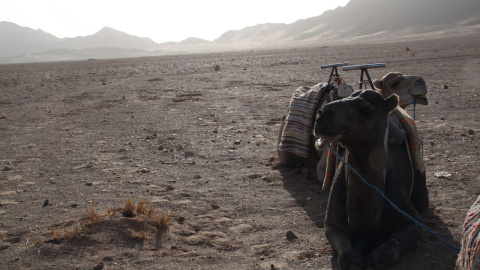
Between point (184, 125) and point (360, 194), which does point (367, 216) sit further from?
point (184, 125)

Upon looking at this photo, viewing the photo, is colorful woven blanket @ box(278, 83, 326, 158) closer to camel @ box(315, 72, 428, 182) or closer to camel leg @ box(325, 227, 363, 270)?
camel @ box(315, 72, 428, 182)

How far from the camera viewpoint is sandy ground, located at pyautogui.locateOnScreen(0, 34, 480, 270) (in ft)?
15.5

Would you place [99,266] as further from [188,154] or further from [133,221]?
[188,154]

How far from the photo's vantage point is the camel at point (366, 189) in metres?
3.66

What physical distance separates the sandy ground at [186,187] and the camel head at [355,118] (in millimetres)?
1257

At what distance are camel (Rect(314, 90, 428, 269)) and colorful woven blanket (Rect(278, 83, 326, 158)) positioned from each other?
203 cm

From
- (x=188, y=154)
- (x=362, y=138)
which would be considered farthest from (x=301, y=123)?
(x=362, y=138)

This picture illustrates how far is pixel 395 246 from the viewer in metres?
4.11

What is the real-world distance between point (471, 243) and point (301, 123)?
369 centimetres

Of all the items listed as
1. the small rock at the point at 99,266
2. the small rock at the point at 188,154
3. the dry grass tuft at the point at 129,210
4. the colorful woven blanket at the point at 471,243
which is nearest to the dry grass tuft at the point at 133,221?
the dry grass tuft at the point at 129,210

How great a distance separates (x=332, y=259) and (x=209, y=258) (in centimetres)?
107

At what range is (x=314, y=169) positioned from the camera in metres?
7.05

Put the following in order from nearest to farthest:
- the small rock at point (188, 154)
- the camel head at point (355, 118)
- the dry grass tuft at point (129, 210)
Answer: the camel head at point (355, 118)
the dry grass tuft at point (129, 210)
the small rock at point (188, 154)

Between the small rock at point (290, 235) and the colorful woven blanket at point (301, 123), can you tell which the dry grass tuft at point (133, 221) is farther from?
the colorful woven blanket at point (301, 123)
